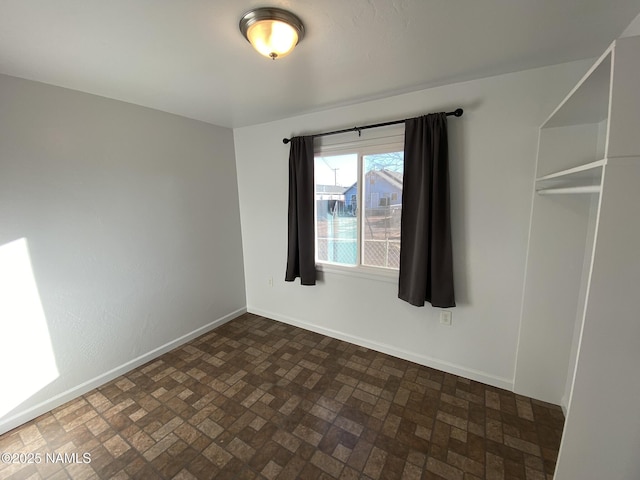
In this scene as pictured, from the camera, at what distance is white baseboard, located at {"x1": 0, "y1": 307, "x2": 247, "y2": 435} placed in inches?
67.5

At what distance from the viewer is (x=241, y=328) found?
2.98 m

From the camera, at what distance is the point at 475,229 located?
1.94m

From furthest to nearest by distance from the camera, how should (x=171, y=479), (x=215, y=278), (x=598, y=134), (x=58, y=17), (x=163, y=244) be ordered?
(x=215, y=278) → (x=163, y=244) → (x=598, y=134) → (x=171, y=479) → (x=58, y=17)

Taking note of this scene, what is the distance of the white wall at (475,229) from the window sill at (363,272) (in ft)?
0.15

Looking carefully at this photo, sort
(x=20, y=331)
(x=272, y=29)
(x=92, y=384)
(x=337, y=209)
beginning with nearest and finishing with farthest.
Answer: (x=272, y=29) < (x=20, y=331) < (x=92, y=384) < (x=337, y=209)

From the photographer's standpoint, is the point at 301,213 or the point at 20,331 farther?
the point at 301,213

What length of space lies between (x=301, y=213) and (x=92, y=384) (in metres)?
2.25

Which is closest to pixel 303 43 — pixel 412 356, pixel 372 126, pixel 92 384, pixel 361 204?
pixel 372 126

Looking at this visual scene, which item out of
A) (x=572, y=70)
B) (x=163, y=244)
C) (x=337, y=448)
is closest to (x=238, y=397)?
(x=337, y=448)

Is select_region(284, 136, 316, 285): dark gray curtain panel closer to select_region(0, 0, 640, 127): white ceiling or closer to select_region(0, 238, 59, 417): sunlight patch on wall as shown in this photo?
select_region(0, 0, 640, 127): white ceiling

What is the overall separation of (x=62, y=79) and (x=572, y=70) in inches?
129

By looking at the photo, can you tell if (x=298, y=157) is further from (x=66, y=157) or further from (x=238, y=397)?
(x=238, y=397)

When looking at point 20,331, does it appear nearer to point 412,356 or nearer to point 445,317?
point 412,356

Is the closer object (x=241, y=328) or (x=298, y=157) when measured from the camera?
(x=298, y=157)
